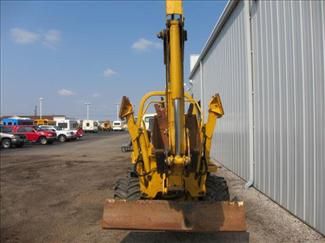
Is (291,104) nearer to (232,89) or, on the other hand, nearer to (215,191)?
(215,191)

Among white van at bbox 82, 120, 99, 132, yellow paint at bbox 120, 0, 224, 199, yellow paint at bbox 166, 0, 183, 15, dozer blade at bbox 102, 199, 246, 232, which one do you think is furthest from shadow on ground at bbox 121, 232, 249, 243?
white van at bbox 82, 120, 99, 132

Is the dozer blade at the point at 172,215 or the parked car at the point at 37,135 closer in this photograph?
the dozer blade at the point at 172,215

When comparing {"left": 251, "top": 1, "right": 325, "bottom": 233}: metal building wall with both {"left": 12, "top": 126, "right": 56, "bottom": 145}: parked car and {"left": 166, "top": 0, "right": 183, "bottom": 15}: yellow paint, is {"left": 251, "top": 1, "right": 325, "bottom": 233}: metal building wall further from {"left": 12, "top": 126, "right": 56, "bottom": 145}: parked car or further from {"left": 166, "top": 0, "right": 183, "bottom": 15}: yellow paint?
{"left": 12, "top": 126, "right": 56, "bottom": 145}: parked car

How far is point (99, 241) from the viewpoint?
7.68 m

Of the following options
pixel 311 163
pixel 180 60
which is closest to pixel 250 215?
pixel 311 163

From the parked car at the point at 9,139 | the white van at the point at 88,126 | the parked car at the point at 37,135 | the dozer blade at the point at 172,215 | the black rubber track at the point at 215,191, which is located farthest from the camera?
the white van at the point at 88,126

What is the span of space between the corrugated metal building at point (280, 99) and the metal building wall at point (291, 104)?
2 cm

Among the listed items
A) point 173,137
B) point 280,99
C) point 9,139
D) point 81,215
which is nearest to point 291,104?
point 280,99

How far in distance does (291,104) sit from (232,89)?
672cm

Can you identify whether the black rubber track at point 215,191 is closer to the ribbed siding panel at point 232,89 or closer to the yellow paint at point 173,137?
the yellow paint at point 173,137

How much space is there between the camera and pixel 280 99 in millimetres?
9602

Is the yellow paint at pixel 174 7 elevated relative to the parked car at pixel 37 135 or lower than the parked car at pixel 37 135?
elevated

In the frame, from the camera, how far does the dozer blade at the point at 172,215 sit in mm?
6371

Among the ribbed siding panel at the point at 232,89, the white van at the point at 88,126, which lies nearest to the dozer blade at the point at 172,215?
the ribbed siding panel at the point at 232,89
